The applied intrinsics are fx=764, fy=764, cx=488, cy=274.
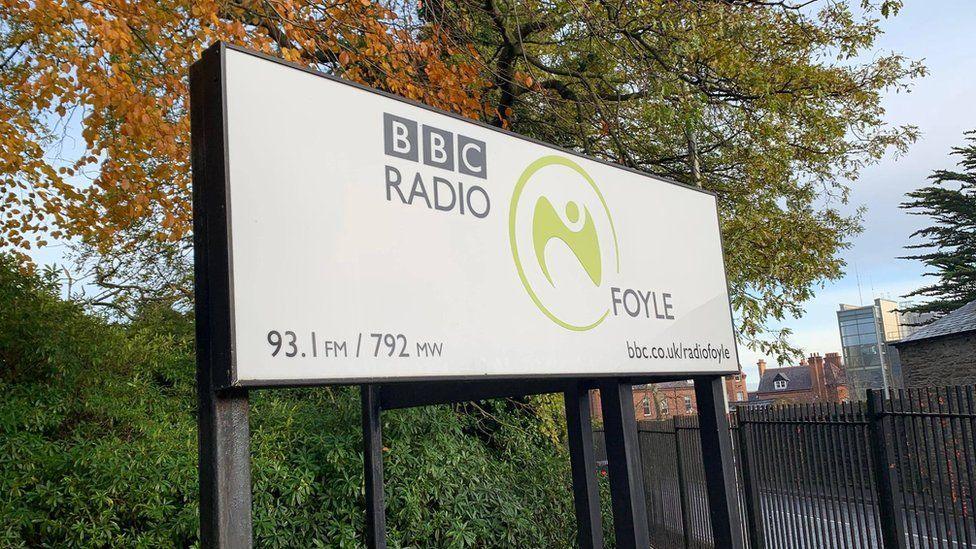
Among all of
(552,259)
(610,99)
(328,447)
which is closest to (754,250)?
(610,99)

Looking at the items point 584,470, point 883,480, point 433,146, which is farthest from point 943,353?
point 433,146

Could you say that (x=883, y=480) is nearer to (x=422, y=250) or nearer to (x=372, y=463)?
(x=372, y=463)

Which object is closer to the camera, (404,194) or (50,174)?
(404,194)

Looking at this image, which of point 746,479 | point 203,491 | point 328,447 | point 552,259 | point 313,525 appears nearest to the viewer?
point 203,491

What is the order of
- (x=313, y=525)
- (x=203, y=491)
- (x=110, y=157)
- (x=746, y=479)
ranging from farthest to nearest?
1. (x=110, y=157)
2. (x=746, y=479)
3. (x=313, y=525)
4. (x=203, y=491)

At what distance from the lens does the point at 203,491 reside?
230 centimetres

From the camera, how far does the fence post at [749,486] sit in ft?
27.6

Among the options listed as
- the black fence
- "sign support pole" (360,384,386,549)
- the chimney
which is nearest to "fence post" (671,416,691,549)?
the black fence

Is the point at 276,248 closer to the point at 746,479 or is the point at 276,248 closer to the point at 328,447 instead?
the point at 328,447

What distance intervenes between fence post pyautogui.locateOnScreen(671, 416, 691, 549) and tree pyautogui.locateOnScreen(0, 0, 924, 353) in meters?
4.10

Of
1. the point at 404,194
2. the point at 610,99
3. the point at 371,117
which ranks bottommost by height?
the point at 404,194

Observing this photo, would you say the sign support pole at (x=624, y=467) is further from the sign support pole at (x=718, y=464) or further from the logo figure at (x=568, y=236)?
the logo figure at (x=568, y=236)

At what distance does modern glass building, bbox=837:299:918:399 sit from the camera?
76062 mm

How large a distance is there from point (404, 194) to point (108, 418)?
248 inches
